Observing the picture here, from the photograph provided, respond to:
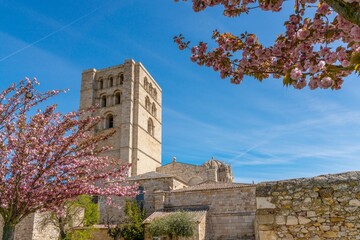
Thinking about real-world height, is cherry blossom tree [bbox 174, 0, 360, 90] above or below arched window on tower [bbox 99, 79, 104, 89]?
below

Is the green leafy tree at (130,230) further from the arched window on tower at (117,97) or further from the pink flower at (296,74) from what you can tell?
the pink flower at (296,74)

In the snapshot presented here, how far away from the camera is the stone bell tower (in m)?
39.5

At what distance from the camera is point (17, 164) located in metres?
8.03

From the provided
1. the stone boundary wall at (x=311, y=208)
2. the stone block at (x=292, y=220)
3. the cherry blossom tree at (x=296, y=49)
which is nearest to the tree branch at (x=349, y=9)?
the cherry blossom tree at (x=296, y=49)

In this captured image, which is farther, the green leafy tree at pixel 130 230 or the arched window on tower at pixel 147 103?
the arched window on tower at pixel 147 103

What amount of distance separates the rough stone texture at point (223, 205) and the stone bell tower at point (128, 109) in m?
12.3

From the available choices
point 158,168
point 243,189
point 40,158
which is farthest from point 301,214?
point 158,168

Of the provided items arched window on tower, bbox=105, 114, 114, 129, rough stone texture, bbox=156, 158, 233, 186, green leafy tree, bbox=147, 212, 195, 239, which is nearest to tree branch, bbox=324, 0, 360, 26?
green leafy tree, bbox=147, 212, 195, 239

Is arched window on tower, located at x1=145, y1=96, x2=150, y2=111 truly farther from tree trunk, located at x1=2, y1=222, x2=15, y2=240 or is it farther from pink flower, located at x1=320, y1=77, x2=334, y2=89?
pink flower, located at x1=320, y1=77, x2=334, y2=89

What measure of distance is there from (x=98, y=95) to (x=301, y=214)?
40.3 m

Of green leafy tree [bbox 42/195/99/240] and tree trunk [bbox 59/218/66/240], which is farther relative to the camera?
green leafy tree [bbox 42/195/99/240]

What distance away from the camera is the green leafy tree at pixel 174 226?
21.3 metres

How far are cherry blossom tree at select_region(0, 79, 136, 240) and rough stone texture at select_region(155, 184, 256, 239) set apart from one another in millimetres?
16252

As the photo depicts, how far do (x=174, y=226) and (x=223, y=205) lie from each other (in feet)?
15.8
